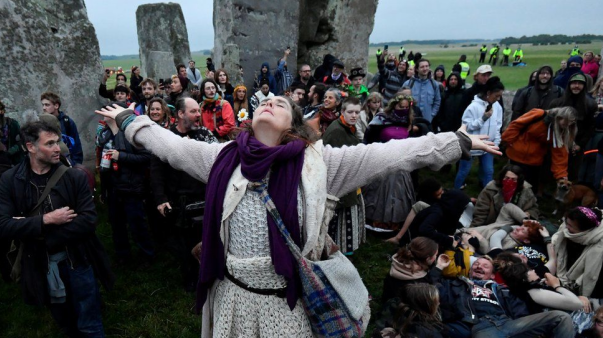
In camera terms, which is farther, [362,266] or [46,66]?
[46,66]

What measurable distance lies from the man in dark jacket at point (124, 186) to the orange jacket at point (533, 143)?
5.07 metres

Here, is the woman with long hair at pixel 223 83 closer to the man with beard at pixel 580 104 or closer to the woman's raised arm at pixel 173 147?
the man with beard at pixel 580 104

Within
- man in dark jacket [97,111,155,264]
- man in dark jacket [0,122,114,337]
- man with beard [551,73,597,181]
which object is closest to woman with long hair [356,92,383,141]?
man with beard [551,73,597,181]

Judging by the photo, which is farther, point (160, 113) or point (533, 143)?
point (533, 143)

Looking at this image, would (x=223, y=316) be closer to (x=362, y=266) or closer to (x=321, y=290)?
(x=321, y=290)

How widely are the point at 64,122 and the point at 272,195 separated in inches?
162

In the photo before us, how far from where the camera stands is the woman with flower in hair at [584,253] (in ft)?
11.8

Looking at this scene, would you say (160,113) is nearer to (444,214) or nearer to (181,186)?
(181,186)

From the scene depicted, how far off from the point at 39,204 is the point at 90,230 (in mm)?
353

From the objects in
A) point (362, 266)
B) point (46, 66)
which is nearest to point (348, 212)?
point (362, 266)

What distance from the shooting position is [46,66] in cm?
611

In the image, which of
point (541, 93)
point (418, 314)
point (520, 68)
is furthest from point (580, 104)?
point (520, 68)

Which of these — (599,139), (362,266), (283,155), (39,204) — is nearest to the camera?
(283,155)

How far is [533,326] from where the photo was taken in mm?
3252
